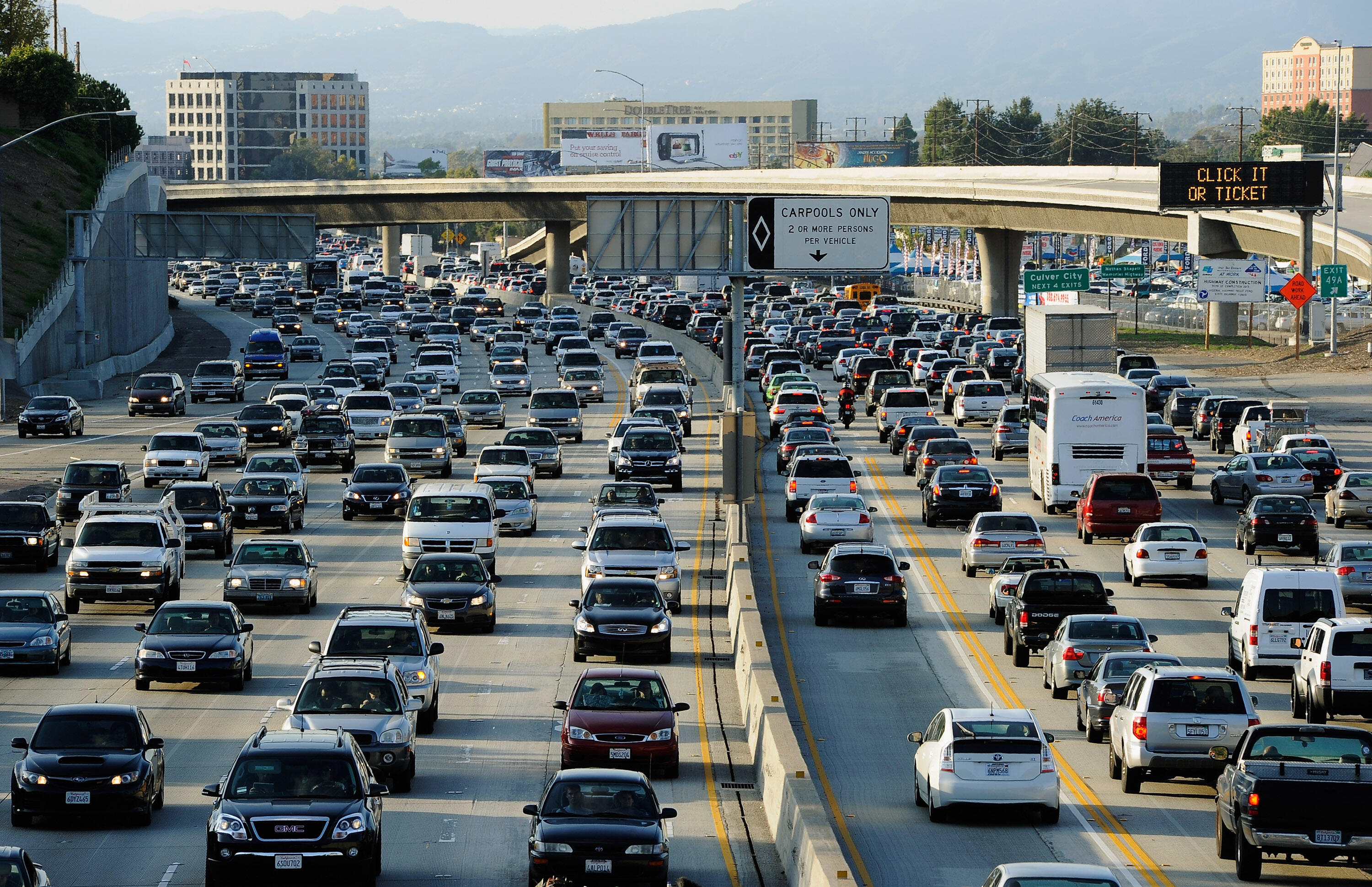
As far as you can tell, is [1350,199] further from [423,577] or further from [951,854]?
[951,854]

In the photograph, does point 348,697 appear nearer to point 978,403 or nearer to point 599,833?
point 599,833

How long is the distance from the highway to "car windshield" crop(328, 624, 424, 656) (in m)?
1.21

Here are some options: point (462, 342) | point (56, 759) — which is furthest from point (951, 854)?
point (462, 342)

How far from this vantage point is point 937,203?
115000 mm

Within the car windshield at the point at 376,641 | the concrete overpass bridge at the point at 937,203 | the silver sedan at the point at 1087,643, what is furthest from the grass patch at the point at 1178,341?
the car windshield at the point at 376,641

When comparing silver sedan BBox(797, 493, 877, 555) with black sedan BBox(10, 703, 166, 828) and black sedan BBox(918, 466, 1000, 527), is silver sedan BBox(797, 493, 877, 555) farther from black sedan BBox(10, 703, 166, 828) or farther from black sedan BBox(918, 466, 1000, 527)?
black sedan BBox(10, 703, 166, 828)

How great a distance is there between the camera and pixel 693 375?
8906cm

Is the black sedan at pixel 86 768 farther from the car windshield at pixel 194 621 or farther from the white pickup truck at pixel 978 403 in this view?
the white pickup truck at pixel 978 403

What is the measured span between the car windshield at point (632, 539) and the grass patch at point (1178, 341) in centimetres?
6478

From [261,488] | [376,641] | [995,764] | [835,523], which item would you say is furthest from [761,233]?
[995,764]

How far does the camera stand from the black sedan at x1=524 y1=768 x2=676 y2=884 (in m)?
17.3

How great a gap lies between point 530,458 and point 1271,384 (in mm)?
38630

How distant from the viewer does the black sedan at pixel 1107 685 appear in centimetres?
2495

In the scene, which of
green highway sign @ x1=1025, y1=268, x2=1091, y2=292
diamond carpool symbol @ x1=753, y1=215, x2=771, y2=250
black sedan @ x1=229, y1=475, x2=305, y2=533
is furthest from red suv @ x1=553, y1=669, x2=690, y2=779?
green highway sign @ x1=1025, y1=268, x2=1091, y2=292
